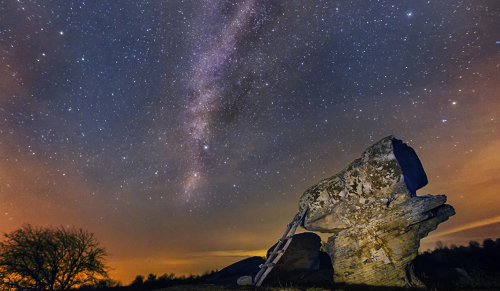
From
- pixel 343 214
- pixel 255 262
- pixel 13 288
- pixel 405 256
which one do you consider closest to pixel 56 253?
pixel 13 288

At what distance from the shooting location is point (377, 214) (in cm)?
1217

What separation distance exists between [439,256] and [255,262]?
15.3m

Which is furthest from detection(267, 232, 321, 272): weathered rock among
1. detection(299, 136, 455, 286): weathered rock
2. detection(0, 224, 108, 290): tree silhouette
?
detection(0, 224, 108, 290): tree silhouette

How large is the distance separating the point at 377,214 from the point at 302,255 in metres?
8.26

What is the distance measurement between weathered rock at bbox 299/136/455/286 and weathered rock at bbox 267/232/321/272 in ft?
15.3

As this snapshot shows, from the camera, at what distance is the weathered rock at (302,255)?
17.5 metres

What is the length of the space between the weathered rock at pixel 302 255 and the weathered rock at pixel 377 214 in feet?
15.3

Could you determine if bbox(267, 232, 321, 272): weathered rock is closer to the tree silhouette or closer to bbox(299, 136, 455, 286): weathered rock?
bbox(299, 136, 455, 286): weathered rock

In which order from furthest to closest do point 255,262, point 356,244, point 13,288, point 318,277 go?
point 255,262 < point 13,288 < point 318,277 < point 356,244

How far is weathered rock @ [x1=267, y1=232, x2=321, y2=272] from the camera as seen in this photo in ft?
57.3

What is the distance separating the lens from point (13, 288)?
17.4 m

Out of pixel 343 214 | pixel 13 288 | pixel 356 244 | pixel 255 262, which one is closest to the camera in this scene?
pixel 356 244

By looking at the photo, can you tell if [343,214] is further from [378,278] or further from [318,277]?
[318,277]

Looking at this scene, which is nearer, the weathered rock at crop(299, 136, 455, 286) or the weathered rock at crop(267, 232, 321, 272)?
the weathered rock at crop(299, 136, 455, 286)
